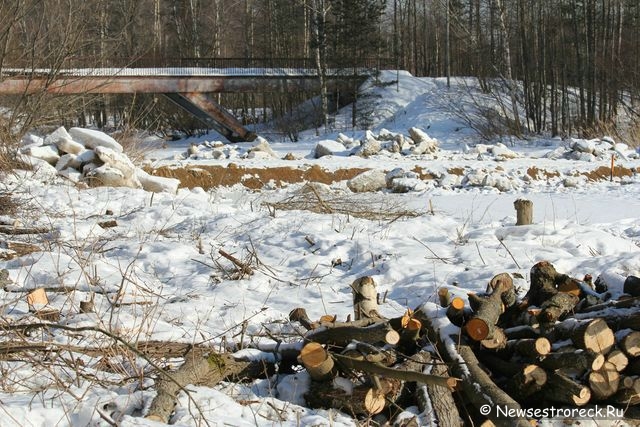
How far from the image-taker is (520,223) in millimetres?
7512

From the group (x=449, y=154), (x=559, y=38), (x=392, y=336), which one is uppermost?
(x=559, y=38)

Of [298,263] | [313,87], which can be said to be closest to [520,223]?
[298,263]

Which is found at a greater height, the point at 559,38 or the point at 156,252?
the point at 559,38

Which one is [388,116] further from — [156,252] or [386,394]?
[386,394]

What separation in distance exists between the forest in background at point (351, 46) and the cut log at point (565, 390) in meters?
9.69

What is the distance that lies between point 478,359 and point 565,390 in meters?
0.49

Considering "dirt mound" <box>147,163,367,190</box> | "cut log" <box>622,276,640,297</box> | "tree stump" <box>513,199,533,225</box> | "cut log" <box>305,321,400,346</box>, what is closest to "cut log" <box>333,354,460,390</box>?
"cut log" <box>305,321,400,346</box>

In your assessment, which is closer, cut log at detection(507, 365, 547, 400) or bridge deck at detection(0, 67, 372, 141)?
cut log at detection(507, 365, 547, 400)

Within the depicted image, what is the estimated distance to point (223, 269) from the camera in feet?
19.5

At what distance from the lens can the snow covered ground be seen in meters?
3.16

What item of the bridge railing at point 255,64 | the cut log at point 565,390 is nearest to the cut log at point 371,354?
the cut log at point 565,390

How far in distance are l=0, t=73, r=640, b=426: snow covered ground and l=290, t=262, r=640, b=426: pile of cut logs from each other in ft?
0.57

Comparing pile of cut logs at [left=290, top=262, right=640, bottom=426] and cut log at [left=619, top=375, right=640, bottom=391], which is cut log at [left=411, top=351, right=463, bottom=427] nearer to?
pile of cut logs at [left=290, top=262, right=640, bottom=426]

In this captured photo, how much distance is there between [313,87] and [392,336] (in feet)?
92.6
